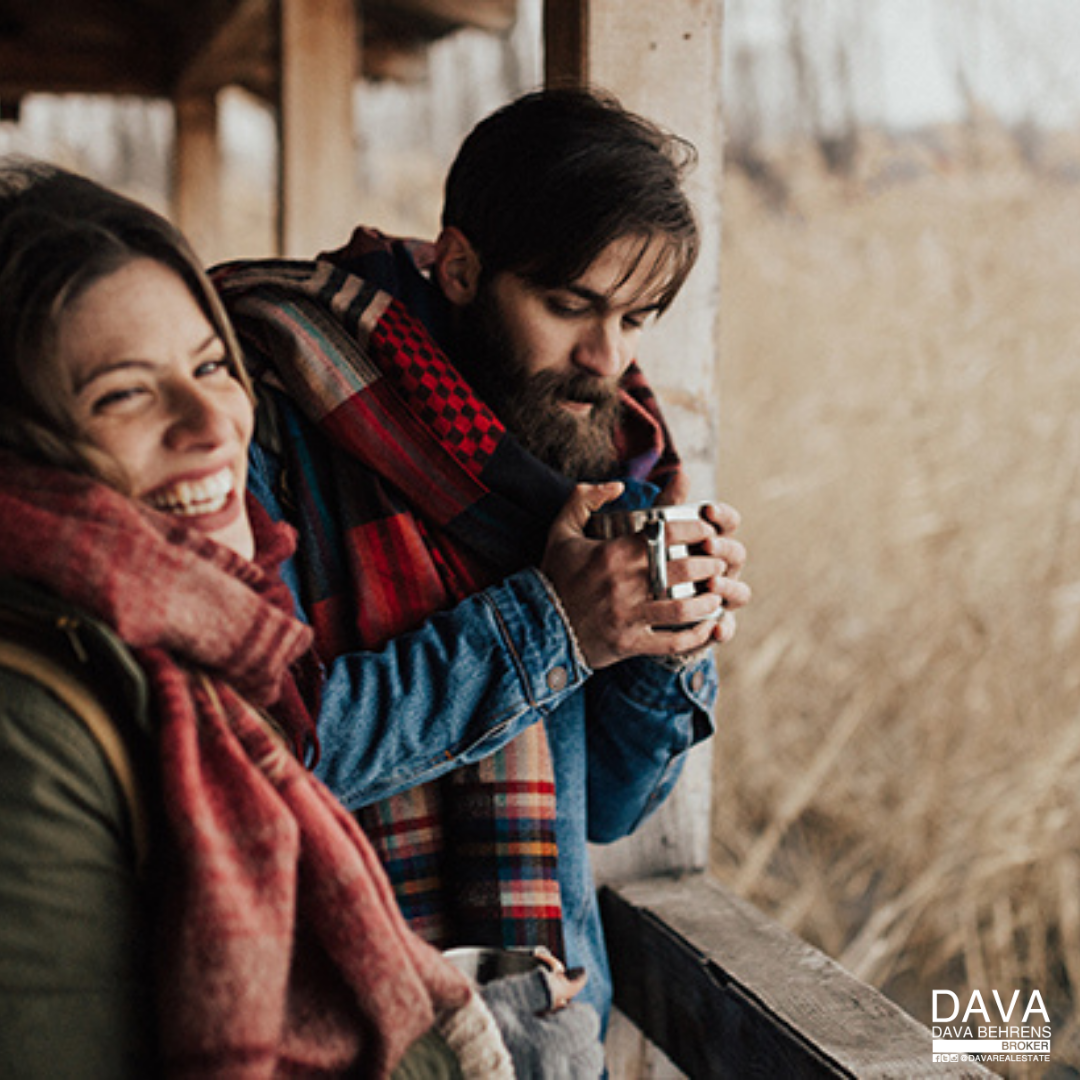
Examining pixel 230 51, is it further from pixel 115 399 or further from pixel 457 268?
pixel 115 399

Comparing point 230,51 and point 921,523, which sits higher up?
point 230,51

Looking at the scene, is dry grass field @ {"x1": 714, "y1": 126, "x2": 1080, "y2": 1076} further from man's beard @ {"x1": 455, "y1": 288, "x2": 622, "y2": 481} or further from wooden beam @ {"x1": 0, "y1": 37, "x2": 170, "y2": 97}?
wooden beam @ {"x1": 0, "y1": 37, "x2": 170, "y2": 97}

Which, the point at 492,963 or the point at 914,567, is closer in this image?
the point at 492,963

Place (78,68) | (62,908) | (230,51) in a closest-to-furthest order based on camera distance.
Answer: (62,908), (230,51), (78,68)

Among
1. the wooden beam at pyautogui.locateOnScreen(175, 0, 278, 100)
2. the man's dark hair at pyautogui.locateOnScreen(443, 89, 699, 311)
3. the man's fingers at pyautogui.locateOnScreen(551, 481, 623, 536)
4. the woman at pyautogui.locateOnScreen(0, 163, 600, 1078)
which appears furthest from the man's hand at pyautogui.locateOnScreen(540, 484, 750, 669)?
the wooden beam at pyautogui.locateOnScreen(175, 0, 278, 100)

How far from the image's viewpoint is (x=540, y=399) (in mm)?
1422

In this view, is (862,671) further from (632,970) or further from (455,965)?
(455,965)

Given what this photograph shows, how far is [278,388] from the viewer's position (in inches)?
51.2

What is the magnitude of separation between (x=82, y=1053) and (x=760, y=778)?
3.45m

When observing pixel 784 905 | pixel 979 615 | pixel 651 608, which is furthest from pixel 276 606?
pixel 784 905

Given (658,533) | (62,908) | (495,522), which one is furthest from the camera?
(495,522)

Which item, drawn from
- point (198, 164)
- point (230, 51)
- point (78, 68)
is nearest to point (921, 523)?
point (230, 51)

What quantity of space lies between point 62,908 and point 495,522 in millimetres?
690

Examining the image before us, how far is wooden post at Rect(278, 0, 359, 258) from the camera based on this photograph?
9.72 feet
